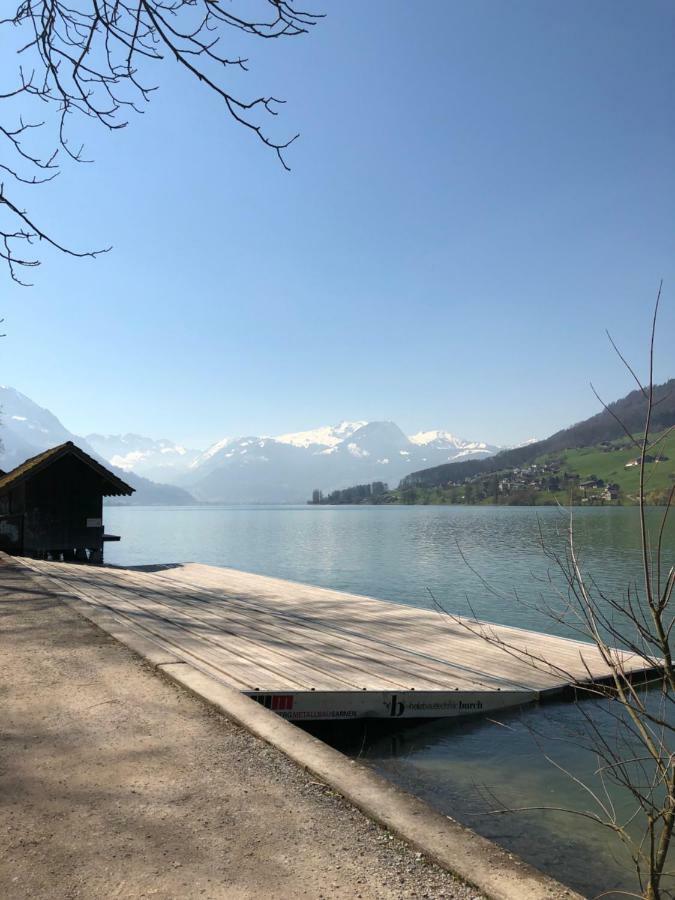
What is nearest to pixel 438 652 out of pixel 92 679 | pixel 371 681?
pixel 371 681

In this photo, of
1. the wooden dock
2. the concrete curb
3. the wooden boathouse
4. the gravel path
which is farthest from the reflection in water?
the wooden boathouse

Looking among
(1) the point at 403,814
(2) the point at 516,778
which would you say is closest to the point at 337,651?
(2) the point at 516,778

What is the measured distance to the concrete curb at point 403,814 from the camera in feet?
8.32

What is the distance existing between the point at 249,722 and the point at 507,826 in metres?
2.63

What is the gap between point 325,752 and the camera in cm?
389

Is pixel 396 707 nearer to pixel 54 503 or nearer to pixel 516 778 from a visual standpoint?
pixel 516 778

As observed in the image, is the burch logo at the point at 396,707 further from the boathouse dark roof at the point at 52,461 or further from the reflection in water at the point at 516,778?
the boathouse dark roof at the point at 52,461

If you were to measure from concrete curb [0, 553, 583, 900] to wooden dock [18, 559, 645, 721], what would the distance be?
1.38 metres

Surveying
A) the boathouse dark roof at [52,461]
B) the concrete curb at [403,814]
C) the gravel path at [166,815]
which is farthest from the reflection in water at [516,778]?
the boathouse dark roof at [52,461]

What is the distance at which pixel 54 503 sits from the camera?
18797 millimetres

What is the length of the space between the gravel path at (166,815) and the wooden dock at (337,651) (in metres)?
1.73

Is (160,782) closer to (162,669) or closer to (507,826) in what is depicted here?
(162,669)

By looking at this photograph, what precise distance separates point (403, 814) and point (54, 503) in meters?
18.0

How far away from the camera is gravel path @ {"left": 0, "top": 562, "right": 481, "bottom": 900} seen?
249cm
